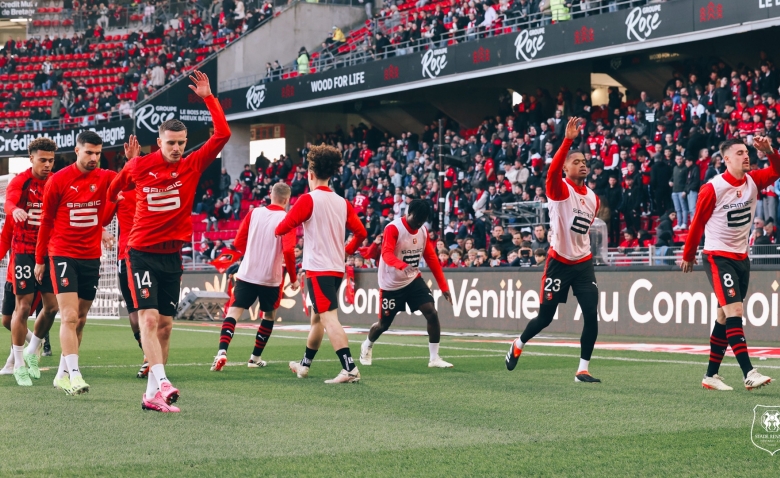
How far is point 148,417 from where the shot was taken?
24.0 feet

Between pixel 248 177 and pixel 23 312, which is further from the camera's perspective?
pixel 248 177

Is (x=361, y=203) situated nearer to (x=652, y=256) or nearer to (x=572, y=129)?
Result: (x=652, y=256)

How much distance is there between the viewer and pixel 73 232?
9242 mm

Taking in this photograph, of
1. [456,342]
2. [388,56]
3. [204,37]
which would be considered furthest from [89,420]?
[204,37]

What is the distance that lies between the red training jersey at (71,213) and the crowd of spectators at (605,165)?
33.1 feet

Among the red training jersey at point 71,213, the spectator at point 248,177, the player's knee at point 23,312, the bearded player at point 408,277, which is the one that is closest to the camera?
the red training jersey at point 71,213

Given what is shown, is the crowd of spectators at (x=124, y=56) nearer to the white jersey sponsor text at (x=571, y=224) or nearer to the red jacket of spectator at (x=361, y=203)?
the red jacket of spectator at (x=361, y=203)

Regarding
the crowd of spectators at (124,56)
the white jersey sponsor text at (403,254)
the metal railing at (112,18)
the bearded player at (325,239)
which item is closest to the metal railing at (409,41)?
the crowd of spectators at (124,56)

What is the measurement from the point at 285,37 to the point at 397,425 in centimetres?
3611

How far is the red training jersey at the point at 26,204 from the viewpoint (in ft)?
33.3

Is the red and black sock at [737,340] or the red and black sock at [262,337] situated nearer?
the red and black sock at [737,340]

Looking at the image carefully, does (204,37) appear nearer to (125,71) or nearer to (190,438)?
(125,71)

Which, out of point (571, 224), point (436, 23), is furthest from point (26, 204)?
point (436, 23)

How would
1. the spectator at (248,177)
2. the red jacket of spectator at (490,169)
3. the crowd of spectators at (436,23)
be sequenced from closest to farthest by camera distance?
the red jacket of spectator at (490,169) < the crowd of spectators at (436,23) < the spectator at (248,177)
